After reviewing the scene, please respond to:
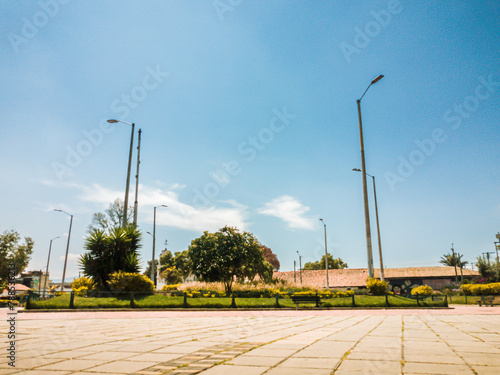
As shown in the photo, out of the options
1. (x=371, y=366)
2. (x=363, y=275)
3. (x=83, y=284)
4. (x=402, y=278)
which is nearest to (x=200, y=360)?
(x=371, y=366)

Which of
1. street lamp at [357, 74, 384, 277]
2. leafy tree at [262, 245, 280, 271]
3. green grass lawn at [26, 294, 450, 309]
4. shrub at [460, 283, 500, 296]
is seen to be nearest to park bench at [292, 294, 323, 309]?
green grass lawn at [26, 294, 450, 309]

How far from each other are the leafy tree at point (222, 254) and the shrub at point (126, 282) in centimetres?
1012

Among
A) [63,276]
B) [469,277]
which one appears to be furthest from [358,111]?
[469,277]

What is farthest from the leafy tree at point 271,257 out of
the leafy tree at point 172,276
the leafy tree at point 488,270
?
the leafy tree at point 488,270

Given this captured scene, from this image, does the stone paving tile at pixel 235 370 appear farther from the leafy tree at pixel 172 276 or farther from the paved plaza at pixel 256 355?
the leafy tree at pixel 172 276

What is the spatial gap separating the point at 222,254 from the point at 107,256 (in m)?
11.4

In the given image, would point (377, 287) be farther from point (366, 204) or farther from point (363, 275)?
point (363, 275)

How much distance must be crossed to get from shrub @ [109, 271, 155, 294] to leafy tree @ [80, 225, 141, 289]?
2.32ft

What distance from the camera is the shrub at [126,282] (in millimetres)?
19750

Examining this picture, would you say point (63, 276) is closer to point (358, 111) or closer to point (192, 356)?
point (358, 111)

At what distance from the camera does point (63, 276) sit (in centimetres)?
4725

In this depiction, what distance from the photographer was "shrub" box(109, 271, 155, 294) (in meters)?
19.8

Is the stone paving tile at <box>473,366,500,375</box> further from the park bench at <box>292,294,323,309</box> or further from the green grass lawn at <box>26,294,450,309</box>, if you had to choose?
the green grass lawn at <box>26,294,450,309</box>

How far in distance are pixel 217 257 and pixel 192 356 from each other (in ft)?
84.4
